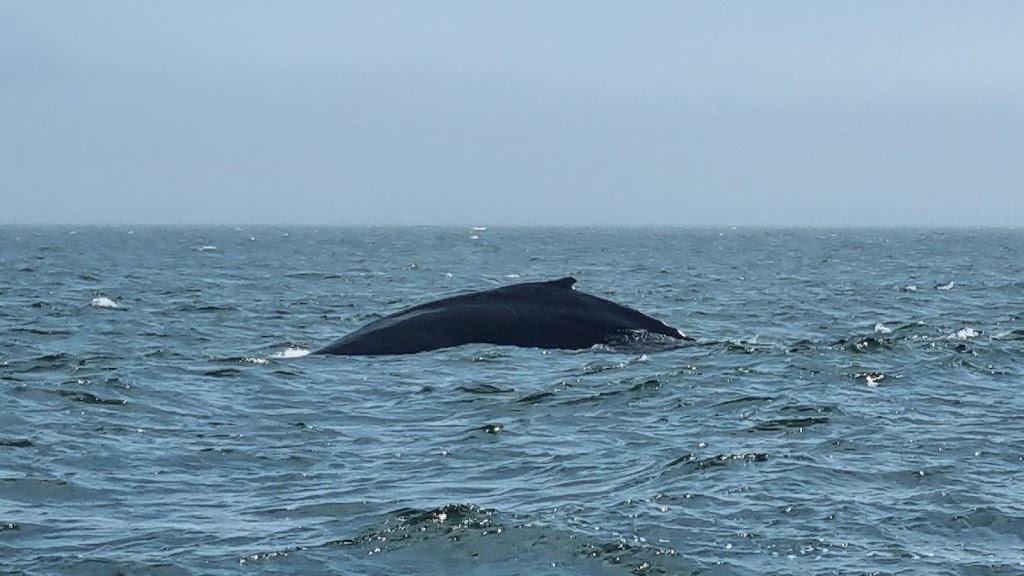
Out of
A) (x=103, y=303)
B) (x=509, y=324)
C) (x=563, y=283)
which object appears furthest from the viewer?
(x=103, y=303)

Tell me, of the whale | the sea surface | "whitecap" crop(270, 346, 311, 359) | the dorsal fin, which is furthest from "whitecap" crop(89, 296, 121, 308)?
the dorsal fin

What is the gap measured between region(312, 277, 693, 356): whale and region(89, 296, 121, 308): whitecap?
11.1 metres

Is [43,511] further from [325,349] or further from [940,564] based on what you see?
[325,349]

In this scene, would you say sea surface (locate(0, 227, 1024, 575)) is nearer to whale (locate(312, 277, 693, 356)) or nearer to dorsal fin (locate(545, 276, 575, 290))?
whale (locate(312, 277, 693, 356))

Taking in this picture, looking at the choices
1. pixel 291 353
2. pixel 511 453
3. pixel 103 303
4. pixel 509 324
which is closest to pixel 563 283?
pixel 509 324

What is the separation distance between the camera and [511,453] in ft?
38.7

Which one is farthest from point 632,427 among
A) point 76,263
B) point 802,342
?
point 76,263

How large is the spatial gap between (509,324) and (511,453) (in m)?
6.36

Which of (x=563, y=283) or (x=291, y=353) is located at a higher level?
(x=563, y=283)

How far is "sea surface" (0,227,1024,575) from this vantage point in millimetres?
8695

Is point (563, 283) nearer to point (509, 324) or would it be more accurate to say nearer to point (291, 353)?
point (509, 324)

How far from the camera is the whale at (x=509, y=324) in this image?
59.1 ft

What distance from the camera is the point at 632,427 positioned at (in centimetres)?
1320

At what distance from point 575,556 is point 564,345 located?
965 cm
